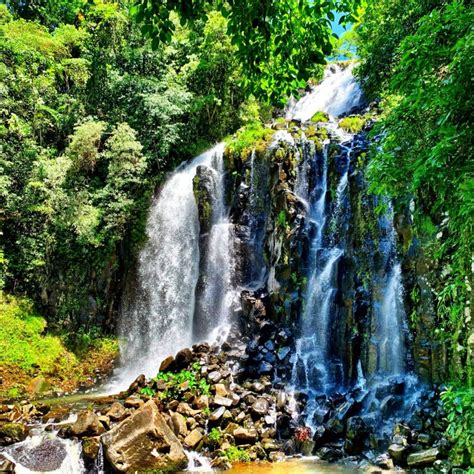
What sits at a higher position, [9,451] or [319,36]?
[319,36]

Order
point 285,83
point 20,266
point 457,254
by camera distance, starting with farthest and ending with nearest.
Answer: point 20,266 → point 457,254 → point 285,83

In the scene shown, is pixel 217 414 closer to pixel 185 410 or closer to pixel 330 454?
pixel 185 410

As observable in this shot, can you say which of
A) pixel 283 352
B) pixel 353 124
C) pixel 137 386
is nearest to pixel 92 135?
pixel 353 124

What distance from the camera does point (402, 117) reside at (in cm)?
491

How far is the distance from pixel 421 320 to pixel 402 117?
5658 mm

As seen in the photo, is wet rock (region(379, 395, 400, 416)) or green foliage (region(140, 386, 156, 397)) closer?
wet rock (region(379, 395, 400, 416))

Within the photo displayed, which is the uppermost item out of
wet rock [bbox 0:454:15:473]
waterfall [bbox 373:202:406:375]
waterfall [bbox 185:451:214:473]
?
waterfall [bbox 373:202:406:375]

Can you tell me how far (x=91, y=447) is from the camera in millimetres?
7957

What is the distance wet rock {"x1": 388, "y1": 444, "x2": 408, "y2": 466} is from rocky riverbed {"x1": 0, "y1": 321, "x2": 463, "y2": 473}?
17mm

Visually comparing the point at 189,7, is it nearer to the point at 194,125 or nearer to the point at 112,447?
the point at 112,447

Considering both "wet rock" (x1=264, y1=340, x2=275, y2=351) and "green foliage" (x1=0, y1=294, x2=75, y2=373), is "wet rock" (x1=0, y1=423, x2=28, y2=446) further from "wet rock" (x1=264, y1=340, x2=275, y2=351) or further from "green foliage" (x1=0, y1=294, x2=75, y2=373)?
"wet rock" (x1=264, y1=340, x2=275, y2=351)

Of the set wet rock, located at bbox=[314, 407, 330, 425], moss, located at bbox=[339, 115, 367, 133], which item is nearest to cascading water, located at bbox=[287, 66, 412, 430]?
wet rock, located at bbox=[314, 407, 330, 425]

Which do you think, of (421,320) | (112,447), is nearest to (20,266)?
(112,447)

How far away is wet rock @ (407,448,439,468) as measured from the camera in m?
7.00
